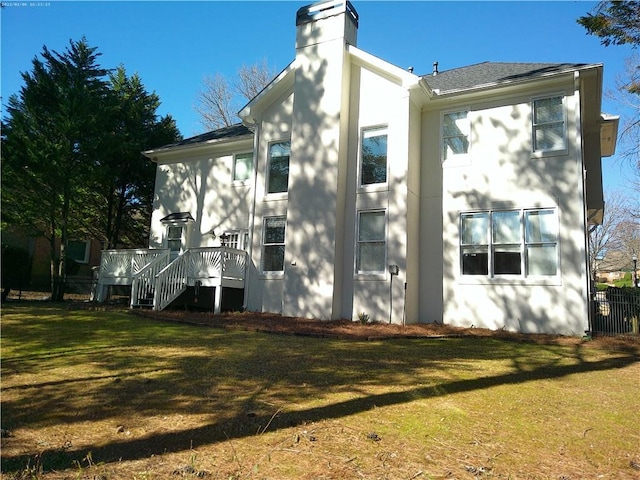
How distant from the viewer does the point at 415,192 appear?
12945 mm

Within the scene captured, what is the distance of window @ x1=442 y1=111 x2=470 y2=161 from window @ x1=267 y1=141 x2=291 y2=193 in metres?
4.88

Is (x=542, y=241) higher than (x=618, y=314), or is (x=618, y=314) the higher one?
(x=542, y=241)

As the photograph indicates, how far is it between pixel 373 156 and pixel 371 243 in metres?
2.58

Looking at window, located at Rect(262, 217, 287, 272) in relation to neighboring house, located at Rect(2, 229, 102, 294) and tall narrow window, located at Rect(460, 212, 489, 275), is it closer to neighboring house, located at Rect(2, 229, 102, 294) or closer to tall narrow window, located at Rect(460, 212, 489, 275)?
tall narrow window, located at Rect(460, 212, 489, 275)

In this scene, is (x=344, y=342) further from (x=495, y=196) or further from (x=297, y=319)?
(x=495, y=196)

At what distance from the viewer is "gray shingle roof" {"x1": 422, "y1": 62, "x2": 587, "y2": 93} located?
A: 39.4 feet

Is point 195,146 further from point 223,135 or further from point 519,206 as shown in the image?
point 519,206

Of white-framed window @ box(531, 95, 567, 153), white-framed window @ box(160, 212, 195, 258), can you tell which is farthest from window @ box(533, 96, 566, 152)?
white-framed window @ box(160, 212, 195, 258)

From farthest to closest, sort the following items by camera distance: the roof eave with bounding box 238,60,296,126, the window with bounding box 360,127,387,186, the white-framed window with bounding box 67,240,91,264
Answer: the white-framed window with bounding box 67,240,91,264 < the roof eave with bounding box 238,60,296,126 < the window with bounding box 360,127,387,186

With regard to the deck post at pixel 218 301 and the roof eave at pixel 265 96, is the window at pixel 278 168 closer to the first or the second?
the roof eave at pixel 265 96

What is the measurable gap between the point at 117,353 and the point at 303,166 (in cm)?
811

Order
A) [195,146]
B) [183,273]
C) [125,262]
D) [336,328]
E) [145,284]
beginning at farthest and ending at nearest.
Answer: [195,146] → [125,262] → [145,284] → [183,273] → [336,328]

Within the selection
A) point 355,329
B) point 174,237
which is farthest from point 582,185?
point 174,237

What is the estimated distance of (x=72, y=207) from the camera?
67.5ft
